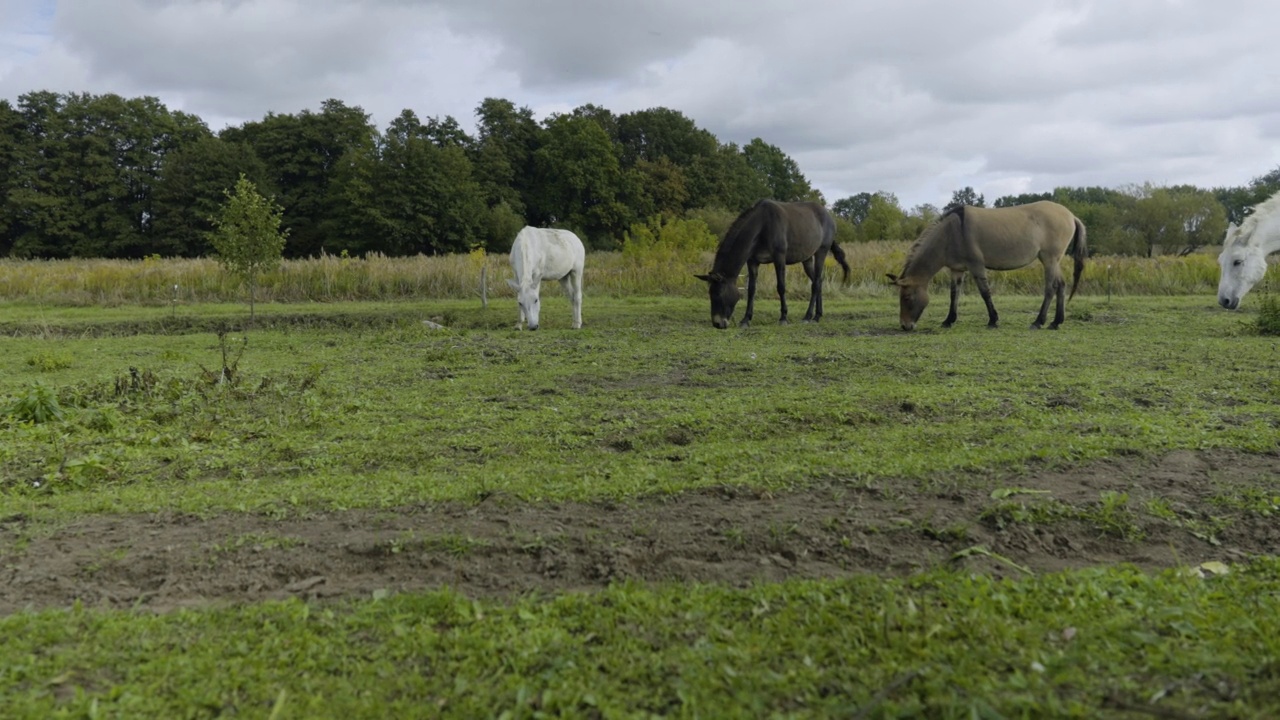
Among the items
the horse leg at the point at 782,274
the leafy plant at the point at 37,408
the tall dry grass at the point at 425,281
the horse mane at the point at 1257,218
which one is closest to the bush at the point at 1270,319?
the horse mane at the point at 1257,218

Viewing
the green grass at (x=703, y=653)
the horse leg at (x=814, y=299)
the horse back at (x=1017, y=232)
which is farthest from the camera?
the horse leg at (x=814, y=299)

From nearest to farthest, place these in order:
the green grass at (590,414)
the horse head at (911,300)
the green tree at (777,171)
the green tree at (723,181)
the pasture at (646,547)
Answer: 1. the pasture at (646,547)
2. the green grass at (590,414)
3. the horse head at (911,300)
4. the green tree at (723,181)
5. the green tree at (777,171)

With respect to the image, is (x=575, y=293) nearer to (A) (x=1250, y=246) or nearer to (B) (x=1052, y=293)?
(B) (x=1052, y=293)

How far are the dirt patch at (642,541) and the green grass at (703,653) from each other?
0.20 metres

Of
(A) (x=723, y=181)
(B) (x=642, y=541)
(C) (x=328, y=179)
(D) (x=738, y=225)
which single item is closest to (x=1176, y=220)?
(D) (x=738, y=225)

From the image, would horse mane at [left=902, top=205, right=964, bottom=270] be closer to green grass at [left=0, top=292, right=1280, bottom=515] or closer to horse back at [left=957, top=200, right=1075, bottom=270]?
horse back at [left=957, top=200, right=1075, bottom=270]

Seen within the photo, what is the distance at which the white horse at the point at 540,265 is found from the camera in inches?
499

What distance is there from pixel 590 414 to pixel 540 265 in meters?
7.73

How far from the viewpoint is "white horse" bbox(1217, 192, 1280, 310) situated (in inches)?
441

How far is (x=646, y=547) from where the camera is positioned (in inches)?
124

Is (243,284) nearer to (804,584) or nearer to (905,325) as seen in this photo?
(905,325)

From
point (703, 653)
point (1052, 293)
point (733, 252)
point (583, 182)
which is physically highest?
point (583, 182)

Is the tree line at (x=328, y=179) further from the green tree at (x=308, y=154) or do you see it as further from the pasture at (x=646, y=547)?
the pasture at (x=646, y=547)

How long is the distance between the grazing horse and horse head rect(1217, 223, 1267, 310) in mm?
6073
